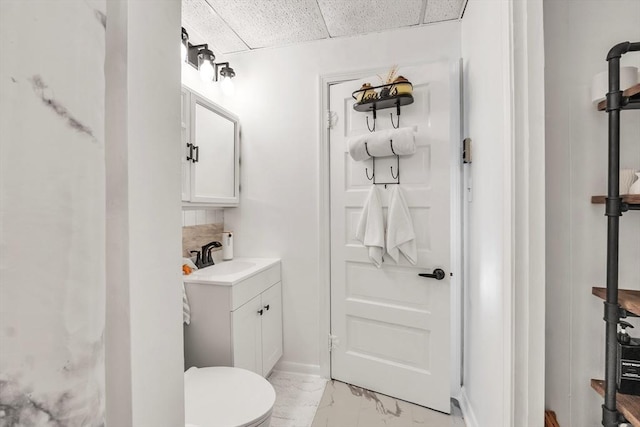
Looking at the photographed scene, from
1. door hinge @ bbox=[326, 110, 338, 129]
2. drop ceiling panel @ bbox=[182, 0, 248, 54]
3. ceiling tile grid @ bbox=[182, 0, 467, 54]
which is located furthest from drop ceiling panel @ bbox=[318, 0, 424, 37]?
drop ceiling panel @ bbox=[182, 0, 248, 54]

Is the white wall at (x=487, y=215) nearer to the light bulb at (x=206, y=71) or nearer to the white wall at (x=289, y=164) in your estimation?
the white wall at (x=289, y=164)

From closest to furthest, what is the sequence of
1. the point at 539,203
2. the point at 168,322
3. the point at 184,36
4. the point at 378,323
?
the point at 168,322 → the point at 539,203 → the point at 184,36 → the point at 378,323

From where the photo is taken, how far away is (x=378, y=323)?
197 cm

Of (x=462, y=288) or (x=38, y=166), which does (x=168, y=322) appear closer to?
(x=38, y=166)

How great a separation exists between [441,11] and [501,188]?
135cm

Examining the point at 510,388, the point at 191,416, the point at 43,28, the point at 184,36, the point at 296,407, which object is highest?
the point at 184,36

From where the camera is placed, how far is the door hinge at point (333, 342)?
2090 millimetres

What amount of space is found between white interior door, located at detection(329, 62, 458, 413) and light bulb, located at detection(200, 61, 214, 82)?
0.83m

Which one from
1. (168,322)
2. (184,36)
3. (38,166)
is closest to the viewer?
(38,166)

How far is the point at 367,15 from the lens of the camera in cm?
188

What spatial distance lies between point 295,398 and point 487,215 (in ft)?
5.19

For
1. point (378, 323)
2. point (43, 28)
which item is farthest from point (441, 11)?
point (43, 28)

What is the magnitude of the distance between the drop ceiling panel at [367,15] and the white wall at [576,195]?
0.93 m

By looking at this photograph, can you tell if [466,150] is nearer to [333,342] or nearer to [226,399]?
[333,342]
